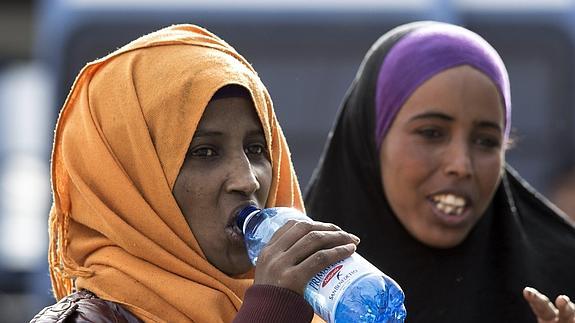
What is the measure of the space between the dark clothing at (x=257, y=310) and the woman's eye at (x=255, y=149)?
441mm

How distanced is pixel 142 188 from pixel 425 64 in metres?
1.28

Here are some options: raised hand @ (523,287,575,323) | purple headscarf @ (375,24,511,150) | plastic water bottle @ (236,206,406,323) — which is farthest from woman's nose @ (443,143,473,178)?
plastic water bottle @ (236,206,406,323)

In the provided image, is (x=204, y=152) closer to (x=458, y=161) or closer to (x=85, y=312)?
(x=85, y=312)

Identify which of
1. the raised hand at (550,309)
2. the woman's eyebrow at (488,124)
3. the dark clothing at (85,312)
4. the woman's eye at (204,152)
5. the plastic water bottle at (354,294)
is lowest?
the raised hand at (550,309)

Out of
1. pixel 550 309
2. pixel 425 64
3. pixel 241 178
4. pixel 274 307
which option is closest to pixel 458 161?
pixel 425 64

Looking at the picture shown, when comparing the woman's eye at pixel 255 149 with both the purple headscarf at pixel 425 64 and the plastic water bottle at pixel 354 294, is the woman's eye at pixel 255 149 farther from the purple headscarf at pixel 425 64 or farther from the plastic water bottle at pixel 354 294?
the purple headscarf at pixel 425 64

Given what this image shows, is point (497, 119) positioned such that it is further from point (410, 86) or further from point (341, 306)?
point (341, 306)

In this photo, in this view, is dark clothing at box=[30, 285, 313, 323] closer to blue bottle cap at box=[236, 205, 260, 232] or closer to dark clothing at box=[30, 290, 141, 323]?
dark clothing at box=[30, 290, 141, 323]

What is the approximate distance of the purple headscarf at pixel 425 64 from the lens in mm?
4043

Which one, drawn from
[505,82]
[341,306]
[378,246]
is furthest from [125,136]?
[505,82]

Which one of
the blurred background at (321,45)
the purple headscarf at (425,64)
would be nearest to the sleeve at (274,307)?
the purple headscarf at (425,64)

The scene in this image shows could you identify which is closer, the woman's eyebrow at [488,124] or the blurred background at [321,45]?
the woman's eyebrow at [488,124]

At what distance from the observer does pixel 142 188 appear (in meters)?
3.08

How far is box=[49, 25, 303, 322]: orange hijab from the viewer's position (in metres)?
3.01
